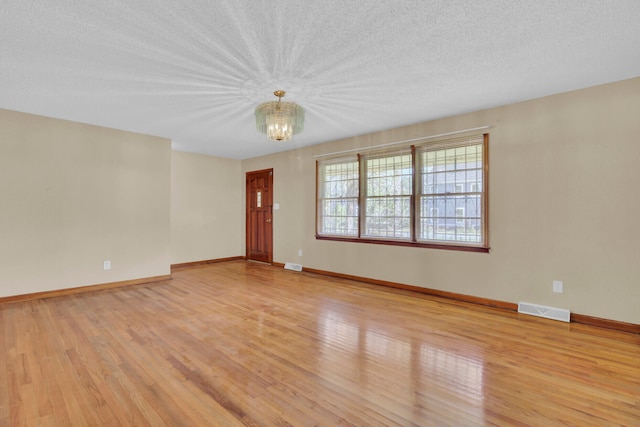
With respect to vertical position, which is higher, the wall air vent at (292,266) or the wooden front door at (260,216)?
the wooden front door at (260,216)

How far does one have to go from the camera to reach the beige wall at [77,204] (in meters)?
3.76

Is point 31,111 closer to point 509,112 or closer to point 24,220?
point 24,220

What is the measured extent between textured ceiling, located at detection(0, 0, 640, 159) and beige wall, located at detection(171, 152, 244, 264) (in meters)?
2.50

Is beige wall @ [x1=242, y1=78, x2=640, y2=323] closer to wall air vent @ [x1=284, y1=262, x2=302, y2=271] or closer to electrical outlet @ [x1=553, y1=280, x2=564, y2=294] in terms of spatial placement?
electrical outlet @ [x1=553, y1=280, x2=564, y2=294]

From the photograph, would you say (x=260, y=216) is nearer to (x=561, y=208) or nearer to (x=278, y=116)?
(x=278, y=116)

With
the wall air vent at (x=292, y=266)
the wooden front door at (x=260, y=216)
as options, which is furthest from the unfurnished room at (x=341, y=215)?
the wooden front door at (x=260, y=216)

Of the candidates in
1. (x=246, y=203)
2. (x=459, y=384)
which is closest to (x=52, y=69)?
(x=459, y=384)

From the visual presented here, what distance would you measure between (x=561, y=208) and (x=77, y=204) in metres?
6.19

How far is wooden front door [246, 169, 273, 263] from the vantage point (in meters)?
6.52

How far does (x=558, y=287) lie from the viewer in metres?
3.20

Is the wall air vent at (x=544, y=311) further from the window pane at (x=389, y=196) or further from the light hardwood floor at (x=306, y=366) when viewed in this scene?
the window pane at (x=389, y=196)

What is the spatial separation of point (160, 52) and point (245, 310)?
8.80 feet

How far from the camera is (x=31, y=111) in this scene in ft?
12.5

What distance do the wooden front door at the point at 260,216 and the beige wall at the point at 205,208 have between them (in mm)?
320
